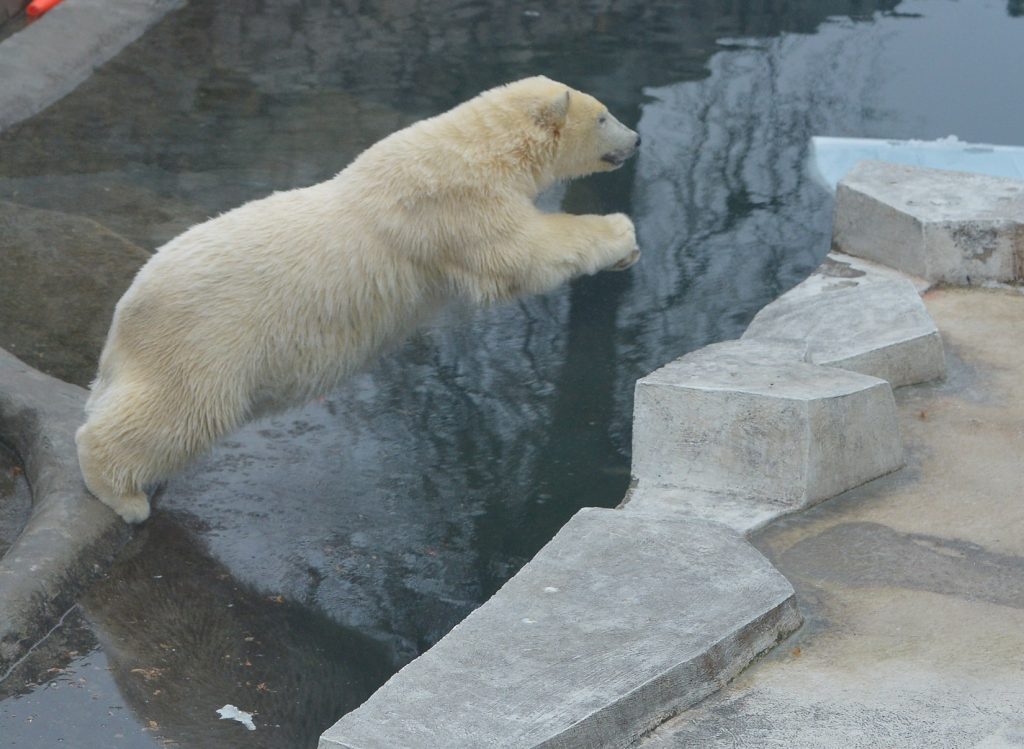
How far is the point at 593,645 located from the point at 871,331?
6.57 feet

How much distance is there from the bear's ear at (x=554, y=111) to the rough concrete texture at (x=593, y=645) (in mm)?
1670

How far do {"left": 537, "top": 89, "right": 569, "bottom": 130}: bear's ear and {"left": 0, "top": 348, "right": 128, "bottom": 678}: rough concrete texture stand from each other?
190 cm

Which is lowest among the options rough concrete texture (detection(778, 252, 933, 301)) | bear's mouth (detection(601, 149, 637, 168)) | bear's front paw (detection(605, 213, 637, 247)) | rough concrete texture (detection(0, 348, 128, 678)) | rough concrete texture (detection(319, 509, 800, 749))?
rough concrete texture (detection(0, 348, 128, 678))

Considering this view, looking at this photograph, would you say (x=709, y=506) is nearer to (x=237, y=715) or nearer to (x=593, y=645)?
(x=593, y=645)

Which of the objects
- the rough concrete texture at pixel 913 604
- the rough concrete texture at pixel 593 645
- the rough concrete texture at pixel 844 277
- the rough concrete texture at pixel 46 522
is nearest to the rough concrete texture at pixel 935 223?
the rough concrete texture at pixel 844 277

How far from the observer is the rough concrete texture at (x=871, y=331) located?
410 cm

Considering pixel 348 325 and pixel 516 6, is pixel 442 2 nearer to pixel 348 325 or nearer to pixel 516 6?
pixel 516 6

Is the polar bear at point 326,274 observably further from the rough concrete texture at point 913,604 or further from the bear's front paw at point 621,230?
the rough concrete texture at point 913,604

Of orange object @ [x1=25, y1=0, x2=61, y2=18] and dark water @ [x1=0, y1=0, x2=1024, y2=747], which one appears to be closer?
dark water @ [x1=0, y1=0, x2=1024, y2=747]

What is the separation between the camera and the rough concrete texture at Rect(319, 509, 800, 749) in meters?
2.41

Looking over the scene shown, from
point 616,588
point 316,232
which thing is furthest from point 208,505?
point 616,588

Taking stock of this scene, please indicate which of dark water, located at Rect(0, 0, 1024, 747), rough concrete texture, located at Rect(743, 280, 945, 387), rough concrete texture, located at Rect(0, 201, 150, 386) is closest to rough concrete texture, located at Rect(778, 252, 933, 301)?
rough concrete texture, located at Rect(743, 280, 945, 387)

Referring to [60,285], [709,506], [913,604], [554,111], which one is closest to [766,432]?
[709,506]

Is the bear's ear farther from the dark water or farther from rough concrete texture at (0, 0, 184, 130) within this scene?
rough concrete texture at (0, 0, 184, 130)
